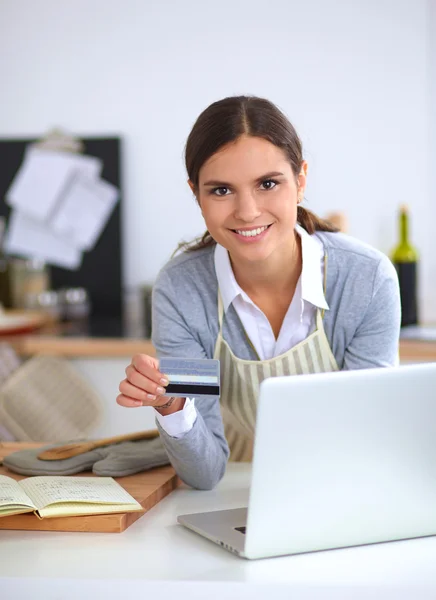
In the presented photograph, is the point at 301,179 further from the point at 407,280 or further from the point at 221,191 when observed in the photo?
the point at 407,280

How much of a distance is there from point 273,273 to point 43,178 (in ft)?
6.28

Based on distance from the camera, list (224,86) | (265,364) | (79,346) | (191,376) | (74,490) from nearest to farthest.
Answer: (191,376) < (74,490) < (265,364) < (79,346) < (224,86)

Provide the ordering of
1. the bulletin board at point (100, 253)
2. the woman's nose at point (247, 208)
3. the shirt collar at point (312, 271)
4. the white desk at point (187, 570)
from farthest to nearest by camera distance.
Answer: the bulletin board at point (100, 253) < the shirt collar at point (312, 271) < the woman's nose at point (247, 208) < the white desk at point (187, 570)

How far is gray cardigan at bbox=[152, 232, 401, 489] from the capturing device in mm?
1545

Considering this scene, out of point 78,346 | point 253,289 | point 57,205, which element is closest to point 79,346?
point 78,346

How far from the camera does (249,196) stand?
147 centimetres

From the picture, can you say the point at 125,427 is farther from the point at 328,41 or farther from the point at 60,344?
the point at 328,41

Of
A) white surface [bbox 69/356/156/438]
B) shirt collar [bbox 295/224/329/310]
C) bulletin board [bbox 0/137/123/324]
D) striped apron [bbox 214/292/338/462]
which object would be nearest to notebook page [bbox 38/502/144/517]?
striped apron [bbox 214/292/338/462]

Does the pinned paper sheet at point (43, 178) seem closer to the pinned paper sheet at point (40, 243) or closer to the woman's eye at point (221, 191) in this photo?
the pinned paper sheet at point (40, 243)

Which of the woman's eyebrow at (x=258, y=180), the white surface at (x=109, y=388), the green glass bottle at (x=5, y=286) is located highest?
the woman's eyebrow at (x=258, y=180)

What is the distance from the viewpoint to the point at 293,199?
4.97ft

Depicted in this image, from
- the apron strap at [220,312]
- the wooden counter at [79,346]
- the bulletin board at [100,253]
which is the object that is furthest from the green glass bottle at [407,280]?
the apron strap at [220,312]

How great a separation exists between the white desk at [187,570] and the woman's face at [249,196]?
1.64ft

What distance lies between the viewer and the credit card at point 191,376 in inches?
46.7
